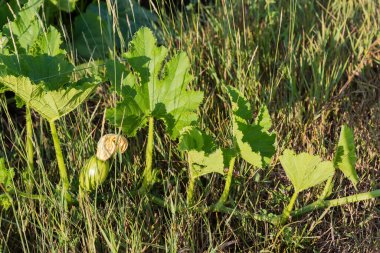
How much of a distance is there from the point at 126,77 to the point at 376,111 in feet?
2.85

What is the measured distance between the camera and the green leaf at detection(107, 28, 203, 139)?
1613mm

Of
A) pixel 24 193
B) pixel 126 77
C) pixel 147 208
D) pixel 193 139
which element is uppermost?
pixel 126 77

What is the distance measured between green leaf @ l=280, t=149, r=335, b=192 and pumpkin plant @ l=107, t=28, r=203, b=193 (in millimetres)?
256

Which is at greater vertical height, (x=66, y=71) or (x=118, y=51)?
(x=66, y=71)

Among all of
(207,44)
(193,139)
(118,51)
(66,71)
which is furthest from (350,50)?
(66,71)

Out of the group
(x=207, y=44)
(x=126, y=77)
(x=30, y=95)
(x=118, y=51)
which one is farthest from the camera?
(x=118, y=51)

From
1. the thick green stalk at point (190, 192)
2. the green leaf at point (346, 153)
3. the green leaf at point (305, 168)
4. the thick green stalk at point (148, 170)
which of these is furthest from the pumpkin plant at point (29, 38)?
the green leaf at point (346, 153)

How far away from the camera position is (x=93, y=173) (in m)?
1.62

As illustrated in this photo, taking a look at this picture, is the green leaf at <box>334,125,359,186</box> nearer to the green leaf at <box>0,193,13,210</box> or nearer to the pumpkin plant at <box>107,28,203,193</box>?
the pumpkin plant at <box>107,28,203,193</box>

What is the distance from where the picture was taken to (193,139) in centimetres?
155

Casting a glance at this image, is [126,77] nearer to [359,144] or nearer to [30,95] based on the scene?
[30,95]

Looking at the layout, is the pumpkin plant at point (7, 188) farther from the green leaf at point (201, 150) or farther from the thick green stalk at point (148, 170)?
the green leaf at point (201, 150)

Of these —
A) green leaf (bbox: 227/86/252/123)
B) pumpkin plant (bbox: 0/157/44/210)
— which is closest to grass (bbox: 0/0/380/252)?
pumpkin plant (bbox: 0/157/44/210)

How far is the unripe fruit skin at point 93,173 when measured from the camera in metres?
1.62
